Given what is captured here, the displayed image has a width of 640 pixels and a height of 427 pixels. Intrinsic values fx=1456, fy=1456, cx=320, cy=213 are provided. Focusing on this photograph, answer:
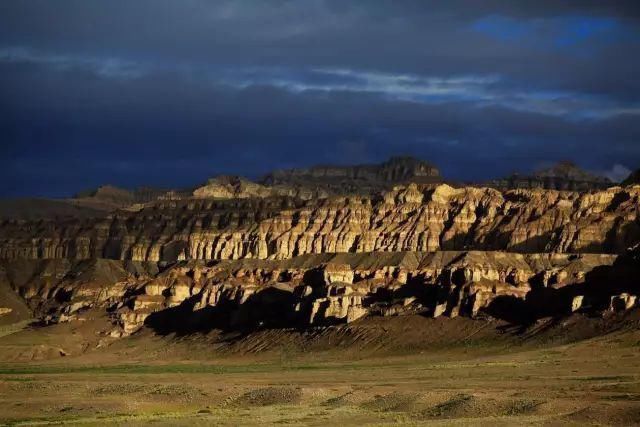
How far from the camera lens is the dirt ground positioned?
330 ft

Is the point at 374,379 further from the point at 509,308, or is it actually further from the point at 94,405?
the point at 509,308

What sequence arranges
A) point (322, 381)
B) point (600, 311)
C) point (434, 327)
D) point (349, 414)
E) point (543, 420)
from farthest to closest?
point (434, 327), point (600, 311), point (322, 381), point (349, 414), point (543, 420)

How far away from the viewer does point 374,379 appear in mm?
144375

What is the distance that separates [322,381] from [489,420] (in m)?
49.9

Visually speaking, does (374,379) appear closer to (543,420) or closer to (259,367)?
(259,367)

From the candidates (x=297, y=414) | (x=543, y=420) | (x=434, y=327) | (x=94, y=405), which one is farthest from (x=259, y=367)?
(x=543, y=420)

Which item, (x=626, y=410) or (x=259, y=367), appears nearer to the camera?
(x=626, y=410)

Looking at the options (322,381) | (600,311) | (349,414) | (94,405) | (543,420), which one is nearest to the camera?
(543,420)

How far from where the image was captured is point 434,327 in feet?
634

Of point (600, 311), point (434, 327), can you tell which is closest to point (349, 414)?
point (600, 311)

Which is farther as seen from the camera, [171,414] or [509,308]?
[509,308]

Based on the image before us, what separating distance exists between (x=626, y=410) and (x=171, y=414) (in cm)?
3350

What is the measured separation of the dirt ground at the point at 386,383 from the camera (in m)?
101

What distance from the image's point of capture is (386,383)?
136375 mm
